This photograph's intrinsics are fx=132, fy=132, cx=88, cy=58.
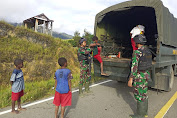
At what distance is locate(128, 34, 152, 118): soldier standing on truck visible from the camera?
2695 mm

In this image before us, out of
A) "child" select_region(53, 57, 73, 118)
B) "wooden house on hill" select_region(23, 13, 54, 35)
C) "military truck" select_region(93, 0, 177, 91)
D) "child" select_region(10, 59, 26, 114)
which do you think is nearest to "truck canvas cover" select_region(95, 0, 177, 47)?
"military truck" select_region(93, 0, 177, 91)

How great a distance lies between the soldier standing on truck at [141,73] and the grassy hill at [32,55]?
293 cm

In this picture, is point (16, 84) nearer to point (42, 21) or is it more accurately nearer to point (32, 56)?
point (32, 56)

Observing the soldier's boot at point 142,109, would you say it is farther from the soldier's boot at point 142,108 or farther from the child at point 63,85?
the child at point 63,85

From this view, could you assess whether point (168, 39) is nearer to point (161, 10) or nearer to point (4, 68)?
point (161, 10)

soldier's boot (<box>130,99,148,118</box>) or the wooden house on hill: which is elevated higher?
the wooden house on hill

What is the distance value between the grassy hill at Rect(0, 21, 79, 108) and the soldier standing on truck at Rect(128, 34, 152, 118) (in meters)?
2.93

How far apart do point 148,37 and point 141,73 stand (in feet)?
21.4

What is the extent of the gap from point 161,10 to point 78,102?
11.3 ft

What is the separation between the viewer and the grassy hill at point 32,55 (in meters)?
6.15

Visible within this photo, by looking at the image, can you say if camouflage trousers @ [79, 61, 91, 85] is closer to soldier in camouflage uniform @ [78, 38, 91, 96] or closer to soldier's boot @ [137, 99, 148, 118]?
soldier in camouflage uniform @ [78, 38, 91, 96]

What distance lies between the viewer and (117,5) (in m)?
4.54

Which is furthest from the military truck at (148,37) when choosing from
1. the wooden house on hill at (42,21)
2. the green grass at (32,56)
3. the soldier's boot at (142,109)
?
the wooden house on hill at (42,21)

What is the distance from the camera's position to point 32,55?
8133 millimetres
